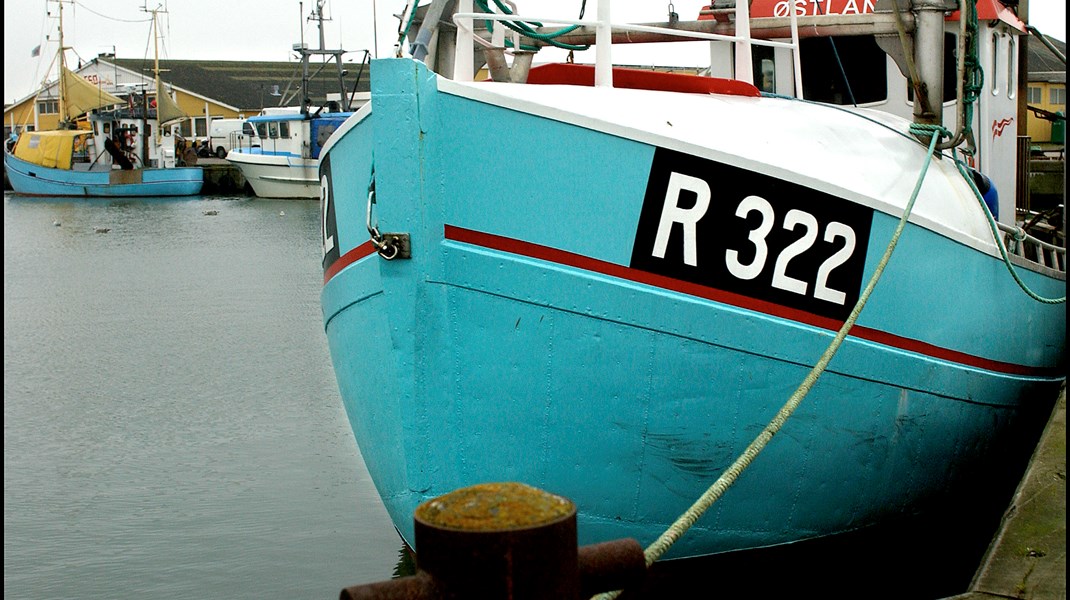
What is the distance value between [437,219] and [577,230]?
0.52 m

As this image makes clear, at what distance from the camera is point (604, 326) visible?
15.1 feet

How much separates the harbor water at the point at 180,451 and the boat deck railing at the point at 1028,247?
11.9 ft

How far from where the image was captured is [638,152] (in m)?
4.52

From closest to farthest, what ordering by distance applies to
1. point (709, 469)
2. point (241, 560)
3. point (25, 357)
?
point (709, 469) < point (241, 560) < point (25, 357)

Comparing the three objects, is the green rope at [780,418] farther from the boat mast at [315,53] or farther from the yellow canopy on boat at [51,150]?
the yellow canopy on boat at [51,150]

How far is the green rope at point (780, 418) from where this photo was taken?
3465mm

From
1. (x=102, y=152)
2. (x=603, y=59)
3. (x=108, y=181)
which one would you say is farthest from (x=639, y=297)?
(x=102, y=152)

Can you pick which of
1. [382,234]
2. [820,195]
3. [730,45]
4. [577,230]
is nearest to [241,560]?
[382,234]

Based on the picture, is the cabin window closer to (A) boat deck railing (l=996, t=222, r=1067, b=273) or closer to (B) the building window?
(B) the building window

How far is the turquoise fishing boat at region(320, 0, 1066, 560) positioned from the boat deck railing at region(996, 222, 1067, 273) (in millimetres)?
646

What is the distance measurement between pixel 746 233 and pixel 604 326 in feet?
2.11

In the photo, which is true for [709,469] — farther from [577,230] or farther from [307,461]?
[307,461]

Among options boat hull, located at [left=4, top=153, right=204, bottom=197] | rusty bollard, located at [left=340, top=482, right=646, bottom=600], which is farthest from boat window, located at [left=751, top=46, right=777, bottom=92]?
boat hull, located at [left=4, top=153, right=204, bottom=197]

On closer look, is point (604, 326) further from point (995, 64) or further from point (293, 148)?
point (293, 148)
